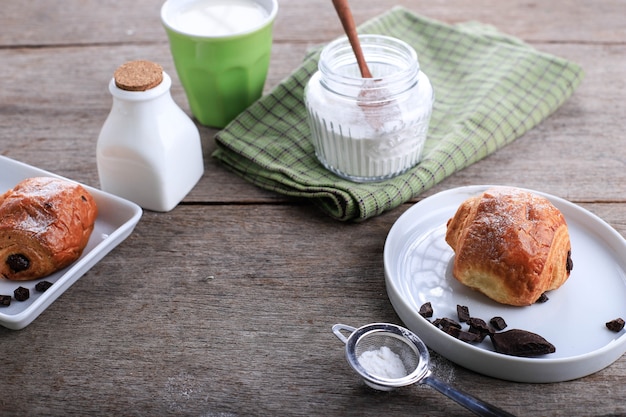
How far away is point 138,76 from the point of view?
1.28 metres

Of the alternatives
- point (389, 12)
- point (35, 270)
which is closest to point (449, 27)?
point (389, 12)

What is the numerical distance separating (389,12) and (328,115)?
597mm

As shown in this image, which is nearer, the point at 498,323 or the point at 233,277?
the point at 498,323

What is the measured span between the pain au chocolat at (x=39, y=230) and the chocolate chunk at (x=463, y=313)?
2.07ft

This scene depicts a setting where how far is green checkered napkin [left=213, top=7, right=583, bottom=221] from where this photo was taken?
4.58 ft

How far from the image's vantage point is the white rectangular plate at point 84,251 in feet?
3.63

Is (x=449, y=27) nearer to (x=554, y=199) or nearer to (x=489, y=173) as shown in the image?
(x=489, y=173)

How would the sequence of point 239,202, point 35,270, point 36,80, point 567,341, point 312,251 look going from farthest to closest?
point 36,80, point 239,202, point 312,251, point 35,270, point 567,341

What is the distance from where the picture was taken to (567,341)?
107 cm

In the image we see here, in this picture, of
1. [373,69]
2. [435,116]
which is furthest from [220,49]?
[435,116]

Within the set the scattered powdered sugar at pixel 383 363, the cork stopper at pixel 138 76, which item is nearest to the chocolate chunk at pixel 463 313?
the scattered powdered sugar at pixel 383 363

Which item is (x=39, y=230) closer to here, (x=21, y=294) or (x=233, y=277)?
(x=21, y=294)

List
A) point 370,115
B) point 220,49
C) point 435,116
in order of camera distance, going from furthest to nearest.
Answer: point 435,116 < point 220,49 < point 370,115

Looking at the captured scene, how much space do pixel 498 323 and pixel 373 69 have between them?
0.64 metres
